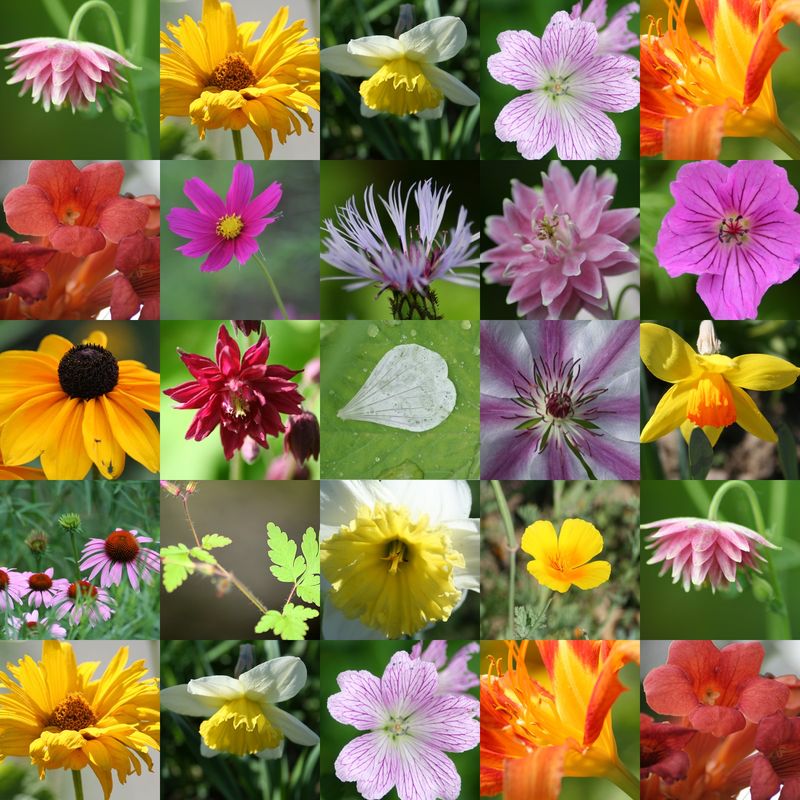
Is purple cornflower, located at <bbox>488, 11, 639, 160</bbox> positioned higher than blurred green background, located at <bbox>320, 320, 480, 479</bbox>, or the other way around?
purple cornflower, located at <bbox>488, 11, 639, 160</bbox>

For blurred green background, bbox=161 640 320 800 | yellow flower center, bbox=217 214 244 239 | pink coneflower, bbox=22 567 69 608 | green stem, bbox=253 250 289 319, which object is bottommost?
blurred green background, bbox=161 640 320 800

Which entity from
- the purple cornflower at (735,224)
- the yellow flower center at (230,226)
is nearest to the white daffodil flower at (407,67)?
the yellow flower center at (230,226)

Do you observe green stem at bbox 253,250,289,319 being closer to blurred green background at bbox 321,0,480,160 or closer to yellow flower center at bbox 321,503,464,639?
blurred green background at bbox 321,0,480,160

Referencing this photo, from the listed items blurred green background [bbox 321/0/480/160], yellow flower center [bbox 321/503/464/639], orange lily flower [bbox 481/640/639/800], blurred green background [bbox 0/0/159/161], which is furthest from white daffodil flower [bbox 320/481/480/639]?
blurred green background [bbox 0/0/159/161]

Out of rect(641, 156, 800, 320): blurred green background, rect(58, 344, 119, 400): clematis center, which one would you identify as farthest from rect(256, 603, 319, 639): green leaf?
rect(641, 156, 800, 320): blurred green background

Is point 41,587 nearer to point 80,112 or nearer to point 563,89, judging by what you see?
point 80,112
